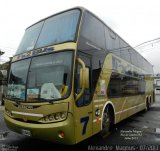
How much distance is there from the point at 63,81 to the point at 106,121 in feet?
8.89

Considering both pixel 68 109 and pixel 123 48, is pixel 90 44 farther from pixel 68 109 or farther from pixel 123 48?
pixel 123 48

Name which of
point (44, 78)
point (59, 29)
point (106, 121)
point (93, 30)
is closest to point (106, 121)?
point (106, 121)

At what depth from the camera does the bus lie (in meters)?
4.91

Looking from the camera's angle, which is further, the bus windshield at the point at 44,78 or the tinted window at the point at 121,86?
the tinted window at the point at 121,86

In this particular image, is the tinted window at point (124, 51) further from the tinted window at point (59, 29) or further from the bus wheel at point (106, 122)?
the tinted window at point (59, 29)

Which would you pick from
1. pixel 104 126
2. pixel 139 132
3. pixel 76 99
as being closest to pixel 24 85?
pixel 76 99

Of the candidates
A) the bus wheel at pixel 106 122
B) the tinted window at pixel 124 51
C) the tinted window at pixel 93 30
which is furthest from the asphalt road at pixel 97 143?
the tinted window at pixel 124 51

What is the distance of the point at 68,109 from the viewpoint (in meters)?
4.84

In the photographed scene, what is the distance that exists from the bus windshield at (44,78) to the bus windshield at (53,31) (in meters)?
0.50

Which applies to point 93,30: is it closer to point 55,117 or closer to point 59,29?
point 59,29

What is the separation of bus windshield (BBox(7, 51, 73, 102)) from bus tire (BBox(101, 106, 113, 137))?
7.73ft

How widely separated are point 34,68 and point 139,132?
200 inches

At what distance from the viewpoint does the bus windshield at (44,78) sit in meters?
5.04

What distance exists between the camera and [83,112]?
536cm
